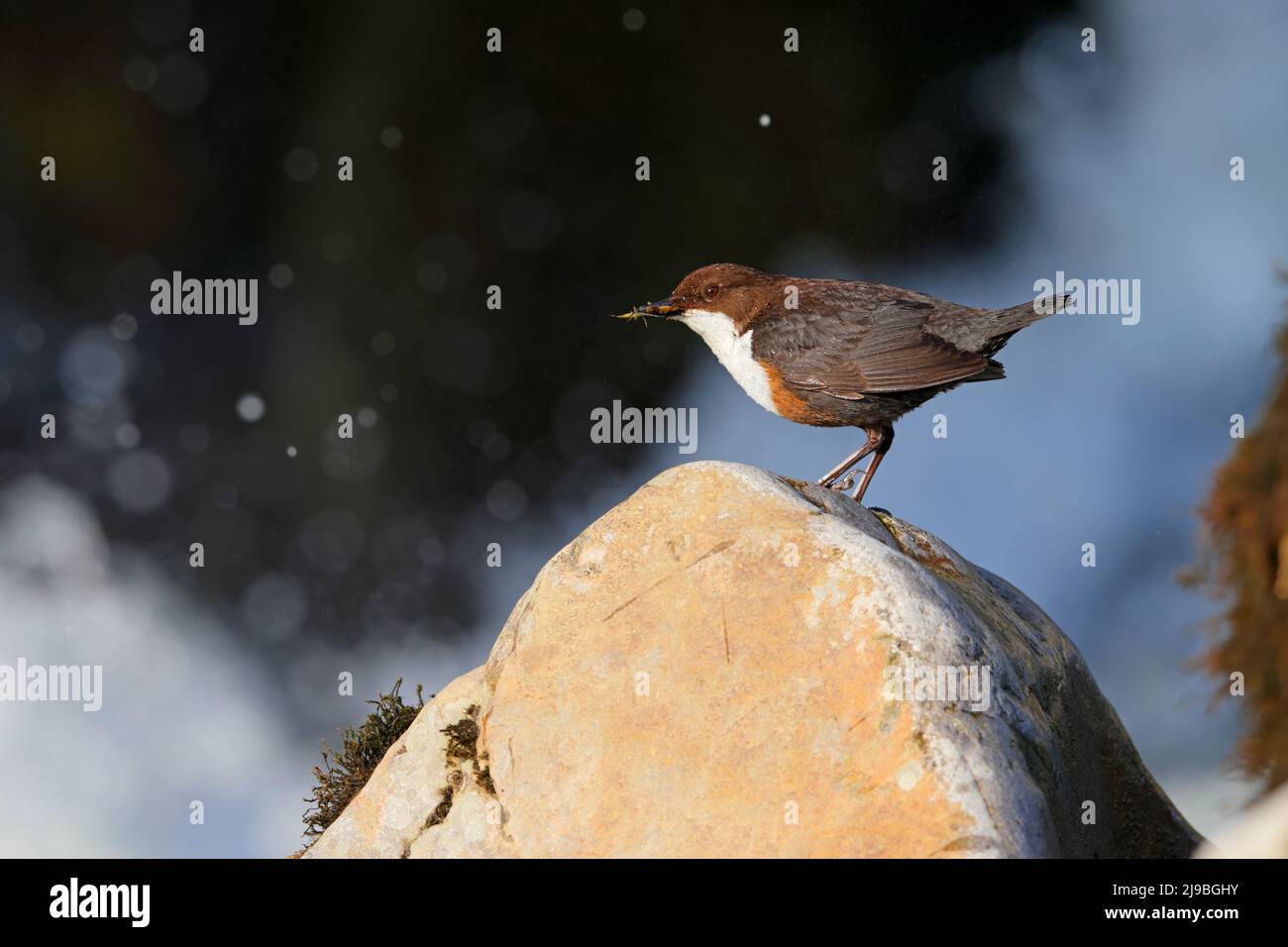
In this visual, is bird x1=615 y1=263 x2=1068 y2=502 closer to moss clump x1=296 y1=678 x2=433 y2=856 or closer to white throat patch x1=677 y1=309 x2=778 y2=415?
white throat patch x1=677 y1=309 x2=778 y2=415

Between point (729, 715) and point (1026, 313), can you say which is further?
point (1026, 313)

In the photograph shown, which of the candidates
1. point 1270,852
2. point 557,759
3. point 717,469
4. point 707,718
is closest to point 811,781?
point 707,718

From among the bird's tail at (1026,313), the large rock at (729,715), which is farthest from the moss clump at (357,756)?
the bird's tail at (1026,313)

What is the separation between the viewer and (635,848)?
210 inches

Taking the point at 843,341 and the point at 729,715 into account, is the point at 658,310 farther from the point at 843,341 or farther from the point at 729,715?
the point at 729,715

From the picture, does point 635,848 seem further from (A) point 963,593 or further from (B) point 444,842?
(A) point 963,593

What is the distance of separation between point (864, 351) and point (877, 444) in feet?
2.24

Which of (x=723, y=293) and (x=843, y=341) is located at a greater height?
(x=723, y=293)

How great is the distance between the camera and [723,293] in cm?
830

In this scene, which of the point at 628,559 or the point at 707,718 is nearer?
the point at 707,718

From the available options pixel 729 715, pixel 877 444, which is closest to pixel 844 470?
pixel 877 444

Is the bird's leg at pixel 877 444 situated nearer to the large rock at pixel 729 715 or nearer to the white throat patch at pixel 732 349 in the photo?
the white throat patch at pixel 732 349

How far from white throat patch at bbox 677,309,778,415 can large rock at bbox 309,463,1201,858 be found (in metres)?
1.42
